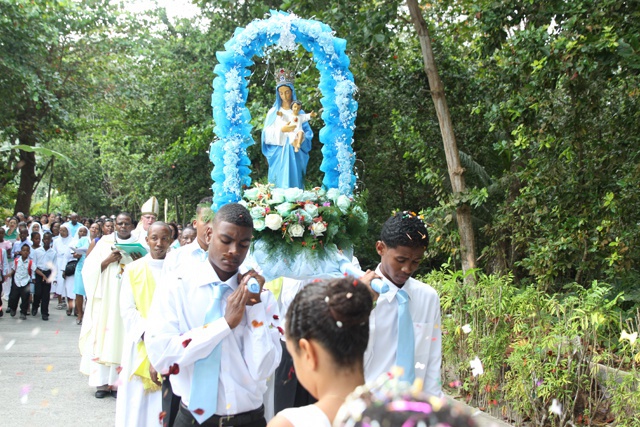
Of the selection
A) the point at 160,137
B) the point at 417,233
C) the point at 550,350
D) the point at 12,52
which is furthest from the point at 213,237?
the point at 160,137

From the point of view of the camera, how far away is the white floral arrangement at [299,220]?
6527mm

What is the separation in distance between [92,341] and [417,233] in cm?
603

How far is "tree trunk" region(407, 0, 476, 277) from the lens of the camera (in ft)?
35.3

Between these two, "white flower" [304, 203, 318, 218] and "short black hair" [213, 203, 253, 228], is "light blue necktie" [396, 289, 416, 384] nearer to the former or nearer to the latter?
"short black hair" [213, 203, 253, 228]

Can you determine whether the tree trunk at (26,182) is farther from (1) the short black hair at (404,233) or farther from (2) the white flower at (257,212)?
(1) the short black hair at (404,233)

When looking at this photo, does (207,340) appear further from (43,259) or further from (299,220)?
(43,259)

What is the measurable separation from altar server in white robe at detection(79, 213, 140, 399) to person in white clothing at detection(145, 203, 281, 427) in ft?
16.5

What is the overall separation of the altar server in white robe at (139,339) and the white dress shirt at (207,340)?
92.3 inches

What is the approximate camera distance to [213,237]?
399 centimetres

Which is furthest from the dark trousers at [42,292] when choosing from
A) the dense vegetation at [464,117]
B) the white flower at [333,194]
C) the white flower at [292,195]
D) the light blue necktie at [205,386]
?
the light blue necktie at [205,386]

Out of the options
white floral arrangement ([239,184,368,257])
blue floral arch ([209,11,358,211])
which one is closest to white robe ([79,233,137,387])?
blue floral arch ([209,11,358,211])

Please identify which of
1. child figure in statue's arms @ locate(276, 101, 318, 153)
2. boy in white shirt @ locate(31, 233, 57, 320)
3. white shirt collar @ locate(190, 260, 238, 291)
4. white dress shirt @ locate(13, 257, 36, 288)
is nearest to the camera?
white shirt collar @ locate(190, 260, 238, 291)

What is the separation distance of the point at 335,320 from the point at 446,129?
8.80 meters

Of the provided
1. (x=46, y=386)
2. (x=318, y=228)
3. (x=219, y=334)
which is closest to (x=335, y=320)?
(x=219, y=334)
